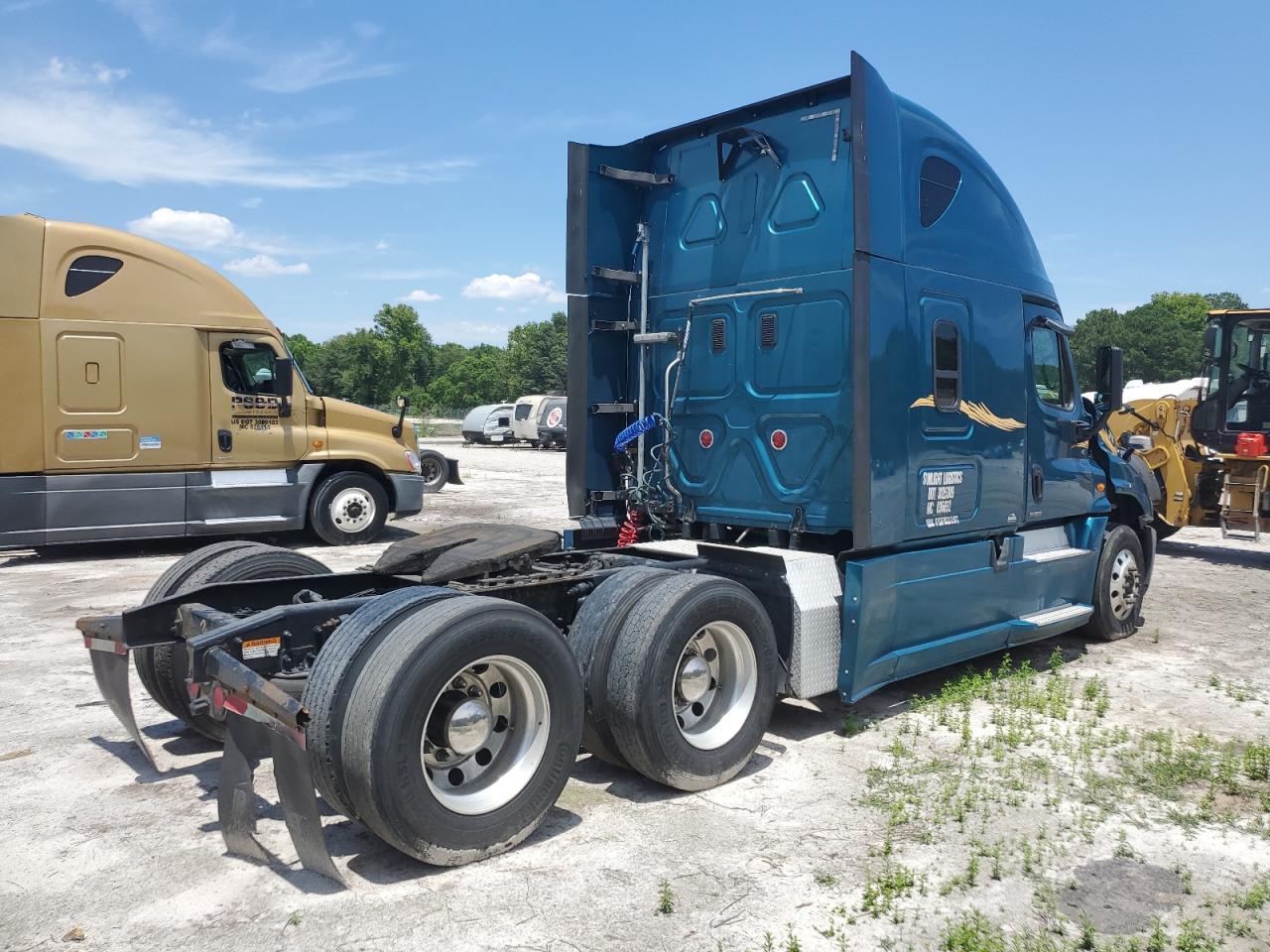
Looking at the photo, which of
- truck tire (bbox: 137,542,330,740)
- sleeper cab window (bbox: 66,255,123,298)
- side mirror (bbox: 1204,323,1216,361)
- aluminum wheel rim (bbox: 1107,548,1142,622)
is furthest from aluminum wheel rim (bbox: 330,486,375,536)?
side mirror (bbox: 1204,323,1216,361)

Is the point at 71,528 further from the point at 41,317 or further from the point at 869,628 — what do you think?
the point at 869,628

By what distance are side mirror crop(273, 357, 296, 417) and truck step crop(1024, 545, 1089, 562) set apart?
8947mm

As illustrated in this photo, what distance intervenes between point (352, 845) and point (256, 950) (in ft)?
2.77

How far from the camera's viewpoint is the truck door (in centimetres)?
704

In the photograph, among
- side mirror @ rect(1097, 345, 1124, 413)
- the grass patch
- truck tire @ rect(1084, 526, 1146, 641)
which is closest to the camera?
the grass patch

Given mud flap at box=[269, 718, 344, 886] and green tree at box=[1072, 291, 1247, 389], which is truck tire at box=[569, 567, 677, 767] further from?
green tree at box=[1072, 291, 1247, 389]

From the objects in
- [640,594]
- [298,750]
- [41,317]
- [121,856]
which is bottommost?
[121,856]

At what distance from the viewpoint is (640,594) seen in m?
4.82

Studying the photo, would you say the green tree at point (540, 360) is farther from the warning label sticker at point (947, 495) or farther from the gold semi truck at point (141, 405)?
the warning label sticker at point (947, 495)

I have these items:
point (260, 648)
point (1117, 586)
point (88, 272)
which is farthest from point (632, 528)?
point (88, 272)

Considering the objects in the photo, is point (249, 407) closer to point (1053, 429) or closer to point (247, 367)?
point (247, 367)

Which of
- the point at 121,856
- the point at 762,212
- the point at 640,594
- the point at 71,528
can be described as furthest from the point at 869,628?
the point at 71,528

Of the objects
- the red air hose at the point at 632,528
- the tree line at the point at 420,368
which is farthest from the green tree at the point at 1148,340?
the red air hose at the point at 632,528

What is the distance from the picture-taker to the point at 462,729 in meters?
4.02
